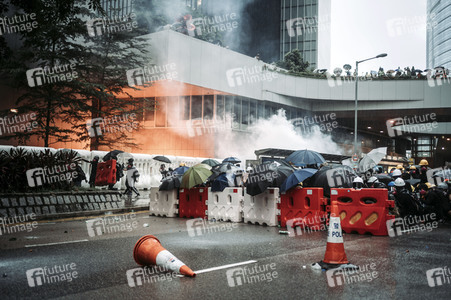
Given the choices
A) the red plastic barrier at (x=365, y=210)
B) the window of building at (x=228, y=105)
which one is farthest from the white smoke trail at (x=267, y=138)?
the red plastic barrier at (x=365, y=210)

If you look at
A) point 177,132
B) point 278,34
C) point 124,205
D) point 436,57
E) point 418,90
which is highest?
point 436,57

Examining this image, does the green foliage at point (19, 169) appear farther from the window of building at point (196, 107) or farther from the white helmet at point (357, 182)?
the window of building at point (196, 107)

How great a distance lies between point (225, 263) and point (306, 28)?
8051 cm

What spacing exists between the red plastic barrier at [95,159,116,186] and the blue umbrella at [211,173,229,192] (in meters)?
6.57

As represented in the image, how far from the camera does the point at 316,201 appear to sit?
10.7 metres

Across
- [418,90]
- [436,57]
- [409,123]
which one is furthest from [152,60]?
[436,57]

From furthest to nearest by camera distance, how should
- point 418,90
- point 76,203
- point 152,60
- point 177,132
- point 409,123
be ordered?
point 409,123 → point 418,90 → point 177,132 → point 152,60 → point 76,203

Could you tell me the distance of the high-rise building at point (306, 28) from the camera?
258 ft

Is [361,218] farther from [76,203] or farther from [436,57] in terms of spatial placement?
[436,57]

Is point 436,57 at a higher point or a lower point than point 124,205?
higher

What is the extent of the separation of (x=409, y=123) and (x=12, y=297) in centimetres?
5373

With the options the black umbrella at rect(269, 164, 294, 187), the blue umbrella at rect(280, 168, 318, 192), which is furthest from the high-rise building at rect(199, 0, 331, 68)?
the blue umbrella at rect(280, 168, 318, 192)

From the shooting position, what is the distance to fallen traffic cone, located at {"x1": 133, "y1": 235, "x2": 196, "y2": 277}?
5.51m

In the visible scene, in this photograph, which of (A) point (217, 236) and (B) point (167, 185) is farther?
(B) point (167, 185)
